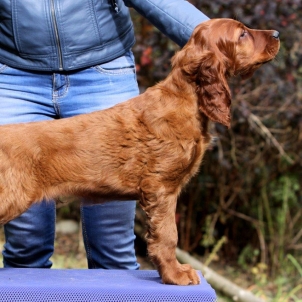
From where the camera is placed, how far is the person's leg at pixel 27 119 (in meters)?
3.39

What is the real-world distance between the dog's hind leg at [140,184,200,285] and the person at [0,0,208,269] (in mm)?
564

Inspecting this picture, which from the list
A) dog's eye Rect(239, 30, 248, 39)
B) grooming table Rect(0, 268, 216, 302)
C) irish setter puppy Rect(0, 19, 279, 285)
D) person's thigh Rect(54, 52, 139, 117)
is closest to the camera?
grooming table Rect(0, 268, 216, 302)

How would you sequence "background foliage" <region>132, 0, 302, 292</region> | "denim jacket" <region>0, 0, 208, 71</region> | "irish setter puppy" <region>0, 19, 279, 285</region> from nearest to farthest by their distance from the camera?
"irish setter puppy" <region>0, 19, 279, 285</region>, "denim jacket" <region>0, 0, 208, 71</region>, "background foliage" <region>132, 0, 302, 292</region>

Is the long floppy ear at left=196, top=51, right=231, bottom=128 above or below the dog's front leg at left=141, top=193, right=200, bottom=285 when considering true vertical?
above

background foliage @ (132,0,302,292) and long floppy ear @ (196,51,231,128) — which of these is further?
background foliage @ (132,0,302,292)

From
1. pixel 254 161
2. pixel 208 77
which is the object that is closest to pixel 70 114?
pixel 208 77

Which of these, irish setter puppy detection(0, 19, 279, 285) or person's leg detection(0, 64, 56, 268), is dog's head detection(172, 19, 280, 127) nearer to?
irish setter puppy detection(0, 19, 279, 285)

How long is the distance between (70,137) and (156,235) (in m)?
0.62

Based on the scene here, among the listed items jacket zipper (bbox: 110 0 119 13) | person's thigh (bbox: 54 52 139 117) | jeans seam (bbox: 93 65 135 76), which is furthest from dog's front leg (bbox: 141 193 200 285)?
jacket zipper (bbox: 110 0 119 13)

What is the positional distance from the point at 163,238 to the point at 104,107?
0.88 meters

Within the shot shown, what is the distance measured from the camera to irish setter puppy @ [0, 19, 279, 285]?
295 cm

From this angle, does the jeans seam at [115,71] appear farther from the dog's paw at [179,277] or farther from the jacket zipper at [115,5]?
the dog's paw at [179,277]

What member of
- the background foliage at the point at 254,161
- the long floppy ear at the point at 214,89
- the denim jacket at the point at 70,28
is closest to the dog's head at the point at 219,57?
the long floppy ear at the point at 214,89

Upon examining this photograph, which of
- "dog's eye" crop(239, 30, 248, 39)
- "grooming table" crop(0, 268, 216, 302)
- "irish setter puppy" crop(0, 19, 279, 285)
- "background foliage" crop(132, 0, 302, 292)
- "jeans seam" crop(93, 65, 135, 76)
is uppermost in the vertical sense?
"dog's eye" crop(239, 30, 248, 39)
